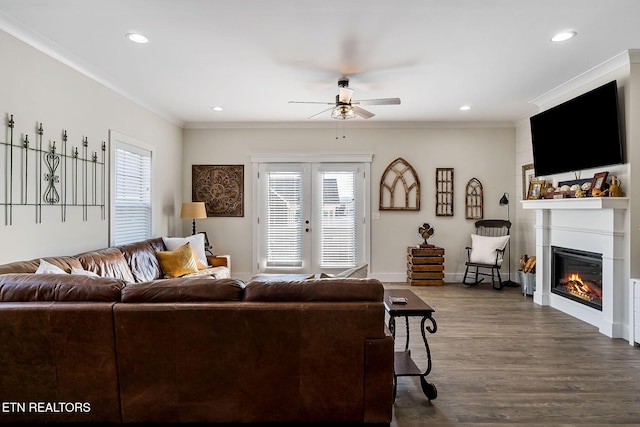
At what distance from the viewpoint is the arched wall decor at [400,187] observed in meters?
6.42

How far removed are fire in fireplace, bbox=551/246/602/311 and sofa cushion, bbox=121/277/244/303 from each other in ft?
13.0

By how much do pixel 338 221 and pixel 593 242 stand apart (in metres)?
3.58

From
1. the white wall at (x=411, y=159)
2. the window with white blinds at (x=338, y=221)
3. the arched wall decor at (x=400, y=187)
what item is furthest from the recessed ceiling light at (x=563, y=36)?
the window with white blinds at (x=338, y=221)

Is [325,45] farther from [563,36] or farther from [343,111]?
[563,36]

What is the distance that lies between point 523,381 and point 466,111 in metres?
4.09

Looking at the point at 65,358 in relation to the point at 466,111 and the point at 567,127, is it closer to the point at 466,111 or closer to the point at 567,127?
the point at 567,127

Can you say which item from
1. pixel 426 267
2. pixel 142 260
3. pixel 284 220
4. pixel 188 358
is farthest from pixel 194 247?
pixel 426 267

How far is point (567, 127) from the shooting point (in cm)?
432

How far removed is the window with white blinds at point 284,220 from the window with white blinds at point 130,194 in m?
1.98

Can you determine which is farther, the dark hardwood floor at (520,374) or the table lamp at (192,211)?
the table lamp at (192,211)

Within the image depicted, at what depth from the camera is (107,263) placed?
3611 millimetres

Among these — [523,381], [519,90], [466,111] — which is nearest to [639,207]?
[519,90]

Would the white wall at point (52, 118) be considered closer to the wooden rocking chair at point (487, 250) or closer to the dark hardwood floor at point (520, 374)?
the dark hardwood floor at point (520, 374)

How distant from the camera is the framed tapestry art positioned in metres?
6.48
